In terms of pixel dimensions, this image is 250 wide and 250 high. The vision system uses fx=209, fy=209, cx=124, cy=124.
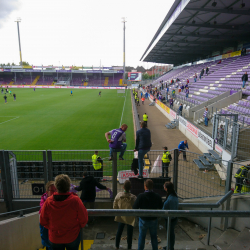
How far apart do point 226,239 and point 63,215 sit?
10.9 feet

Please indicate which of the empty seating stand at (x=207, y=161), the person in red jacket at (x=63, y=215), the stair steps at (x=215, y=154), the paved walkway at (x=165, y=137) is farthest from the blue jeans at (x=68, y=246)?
the paved walkway at (x=165, y=137)

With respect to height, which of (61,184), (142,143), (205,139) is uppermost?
(61,184)

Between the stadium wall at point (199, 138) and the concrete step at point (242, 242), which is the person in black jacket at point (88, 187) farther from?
the stadium wall at point (199, 138)

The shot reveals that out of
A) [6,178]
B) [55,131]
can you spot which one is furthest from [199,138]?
[6,178]

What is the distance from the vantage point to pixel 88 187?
4988mm

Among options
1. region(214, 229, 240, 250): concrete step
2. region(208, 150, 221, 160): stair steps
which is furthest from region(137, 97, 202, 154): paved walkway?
region(214, 229, 240, 250): concrete step

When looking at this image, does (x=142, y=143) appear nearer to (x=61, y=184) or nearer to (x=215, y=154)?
(x=61, y=184)

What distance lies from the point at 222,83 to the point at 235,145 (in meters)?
17.6

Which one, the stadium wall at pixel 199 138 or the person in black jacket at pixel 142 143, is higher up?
the person in black jacket at pixel 142 143

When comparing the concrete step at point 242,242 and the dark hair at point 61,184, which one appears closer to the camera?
the dark hair at point 61,184

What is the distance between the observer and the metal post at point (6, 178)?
17.4 ft

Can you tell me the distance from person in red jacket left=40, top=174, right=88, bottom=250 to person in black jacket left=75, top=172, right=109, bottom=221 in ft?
7.70

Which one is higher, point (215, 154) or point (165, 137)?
point (215, 154)

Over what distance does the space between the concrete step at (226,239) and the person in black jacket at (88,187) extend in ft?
8.21
